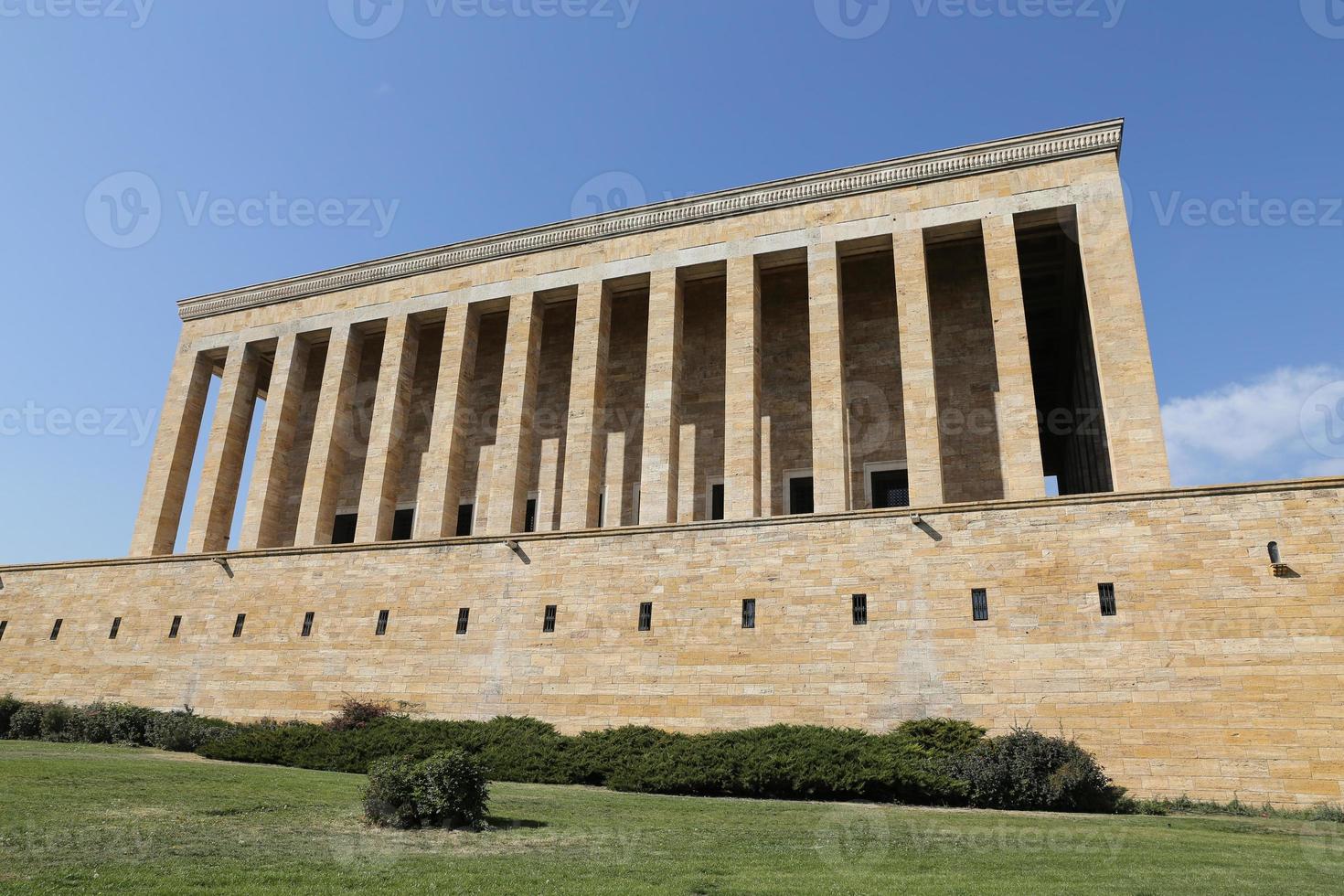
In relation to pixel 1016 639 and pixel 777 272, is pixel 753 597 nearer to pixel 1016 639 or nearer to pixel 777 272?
pixel 1016 639

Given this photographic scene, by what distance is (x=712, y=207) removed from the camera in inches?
1044

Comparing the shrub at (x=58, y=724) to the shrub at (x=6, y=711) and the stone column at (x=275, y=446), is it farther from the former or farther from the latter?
the stone column at (x=275, y=446)

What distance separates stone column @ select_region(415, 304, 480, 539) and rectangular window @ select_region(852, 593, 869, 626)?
1310 cm

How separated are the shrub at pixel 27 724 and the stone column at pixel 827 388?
68.9ft

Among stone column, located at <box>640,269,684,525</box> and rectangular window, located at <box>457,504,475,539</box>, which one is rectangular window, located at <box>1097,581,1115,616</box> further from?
rectangular window, located at <box>457,504,475,539</box>

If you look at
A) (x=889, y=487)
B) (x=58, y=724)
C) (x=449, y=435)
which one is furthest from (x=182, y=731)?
(x=889, y=487)

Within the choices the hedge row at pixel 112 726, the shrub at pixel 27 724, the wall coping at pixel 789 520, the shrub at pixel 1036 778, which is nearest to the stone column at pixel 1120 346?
the wall coping at pixel 789 520

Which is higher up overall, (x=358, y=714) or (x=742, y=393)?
(x=742, y=393)

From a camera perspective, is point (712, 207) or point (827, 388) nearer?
point (827, 388)

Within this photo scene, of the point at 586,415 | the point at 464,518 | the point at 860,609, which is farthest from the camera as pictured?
the point at 464,518

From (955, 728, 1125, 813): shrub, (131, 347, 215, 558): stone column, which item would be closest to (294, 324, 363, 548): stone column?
(131, 347, 215, 558): stone column

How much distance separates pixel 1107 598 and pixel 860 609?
4704 millimetres

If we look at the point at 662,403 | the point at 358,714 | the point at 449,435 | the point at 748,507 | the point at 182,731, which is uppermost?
the point at 662,403

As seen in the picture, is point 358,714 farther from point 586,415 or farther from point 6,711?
point 6,711
